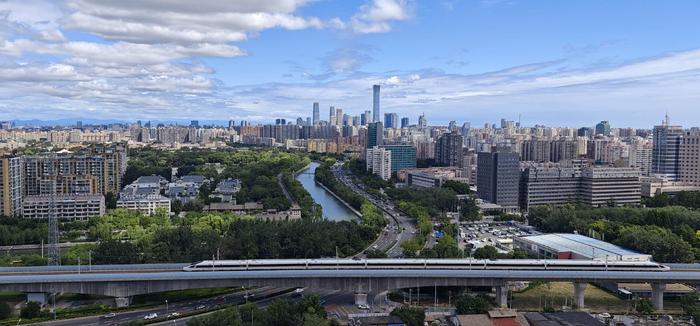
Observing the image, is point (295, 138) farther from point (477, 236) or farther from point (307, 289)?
point (307, 289)

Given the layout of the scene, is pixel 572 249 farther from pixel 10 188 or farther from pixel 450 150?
pixel 450 150

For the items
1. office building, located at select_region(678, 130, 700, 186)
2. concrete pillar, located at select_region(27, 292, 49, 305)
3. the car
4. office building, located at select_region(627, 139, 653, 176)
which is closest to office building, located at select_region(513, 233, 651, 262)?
the car

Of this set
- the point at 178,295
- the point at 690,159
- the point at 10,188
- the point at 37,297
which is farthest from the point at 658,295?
the point at 690,159

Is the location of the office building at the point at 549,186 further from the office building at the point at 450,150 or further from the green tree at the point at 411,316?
the green tree at the point at 411,316

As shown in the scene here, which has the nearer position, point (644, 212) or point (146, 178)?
point (644, 212)

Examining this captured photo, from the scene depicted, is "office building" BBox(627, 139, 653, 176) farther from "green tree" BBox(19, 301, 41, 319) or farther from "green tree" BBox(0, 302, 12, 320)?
"green tree" BBox(0, 302, 12, 320)

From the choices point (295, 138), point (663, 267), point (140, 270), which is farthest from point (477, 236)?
point (295, 138)
